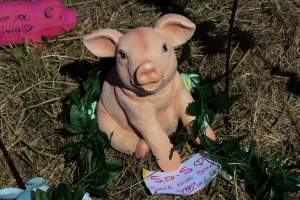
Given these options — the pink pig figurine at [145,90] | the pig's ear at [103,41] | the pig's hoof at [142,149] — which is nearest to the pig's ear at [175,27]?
the pink pig figurine at [145,90]

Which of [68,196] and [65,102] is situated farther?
[65,102]

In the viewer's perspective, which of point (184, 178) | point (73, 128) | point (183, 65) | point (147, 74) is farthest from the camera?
point (183, 65)

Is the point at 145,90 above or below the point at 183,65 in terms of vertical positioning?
above

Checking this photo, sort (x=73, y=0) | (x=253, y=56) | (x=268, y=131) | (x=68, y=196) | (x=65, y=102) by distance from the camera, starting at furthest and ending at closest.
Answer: (x=73, y=0)
(x=253, y=56)
(x=65, y=102)
(x=268, y=131)
(x=68, y=196)

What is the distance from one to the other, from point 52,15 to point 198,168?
1.00 meters

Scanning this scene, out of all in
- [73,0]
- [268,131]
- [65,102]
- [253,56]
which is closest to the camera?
[268,131]

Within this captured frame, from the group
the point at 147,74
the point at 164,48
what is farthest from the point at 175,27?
the point at 147,74

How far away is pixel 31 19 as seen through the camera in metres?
2.52

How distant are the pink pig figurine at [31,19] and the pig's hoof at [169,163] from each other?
0.92m

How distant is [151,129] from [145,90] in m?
0.20

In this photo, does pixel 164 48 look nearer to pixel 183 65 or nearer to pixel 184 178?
pixel 184 178

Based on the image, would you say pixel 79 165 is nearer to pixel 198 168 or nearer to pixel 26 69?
pixel 198 168

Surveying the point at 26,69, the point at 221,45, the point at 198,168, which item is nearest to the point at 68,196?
the point at 198,168

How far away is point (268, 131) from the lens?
2236 mm
